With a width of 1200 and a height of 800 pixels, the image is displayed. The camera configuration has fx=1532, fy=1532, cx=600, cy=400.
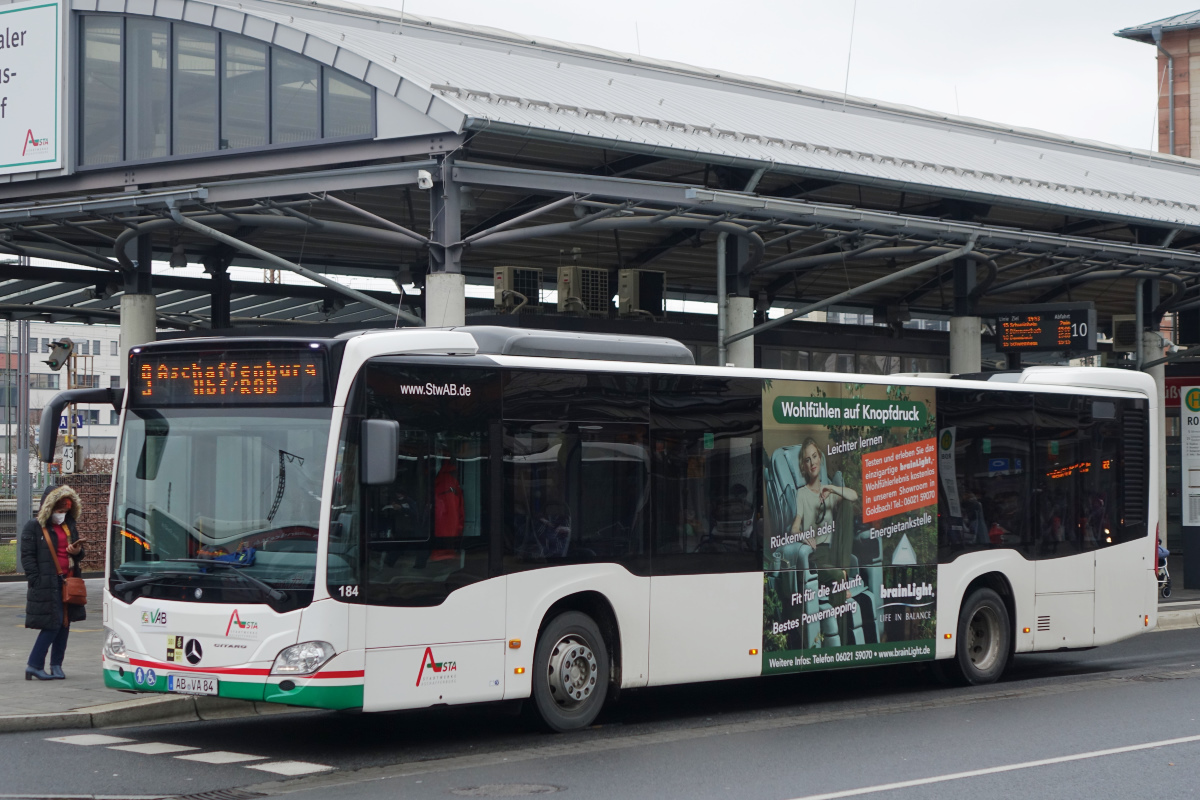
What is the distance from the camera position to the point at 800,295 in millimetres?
34219

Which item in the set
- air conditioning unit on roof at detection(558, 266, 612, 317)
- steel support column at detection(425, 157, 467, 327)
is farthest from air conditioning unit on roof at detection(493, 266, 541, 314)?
steel support column at detection(425, 157, 467, 327)

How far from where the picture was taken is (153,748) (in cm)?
1059

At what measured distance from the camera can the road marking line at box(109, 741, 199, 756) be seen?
1042 cm

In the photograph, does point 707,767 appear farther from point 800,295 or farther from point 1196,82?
point 1196,82

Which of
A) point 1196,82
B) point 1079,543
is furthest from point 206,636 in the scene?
point 1196,82

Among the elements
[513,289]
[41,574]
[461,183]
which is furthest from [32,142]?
[41,574]

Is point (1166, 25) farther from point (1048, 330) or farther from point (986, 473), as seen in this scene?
point (986, 473)

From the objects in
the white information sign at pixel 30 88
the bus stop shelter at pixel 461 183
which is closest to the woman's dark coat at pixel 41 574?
the bus stop shelter at pixel 461 183

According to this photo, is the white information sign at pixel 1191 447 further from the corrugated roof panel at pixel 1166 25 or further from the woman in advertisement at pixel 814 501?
the corrugated roof panel at pixel 1166 25

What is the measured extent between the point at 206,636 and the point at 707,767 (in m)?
3.40

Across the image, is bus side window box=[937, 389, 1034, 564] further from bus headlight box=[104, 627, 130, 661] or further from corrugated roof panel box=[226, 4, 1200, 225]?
bus headlight box=[104, 627, 130, 661]

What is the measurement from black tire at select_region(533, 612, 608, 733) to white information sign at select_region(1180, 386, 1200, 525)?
55.0ft

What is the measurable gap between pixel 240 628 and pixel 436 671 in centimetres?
135

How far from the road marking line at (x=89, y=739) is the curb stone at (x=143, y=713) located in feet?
1.07
